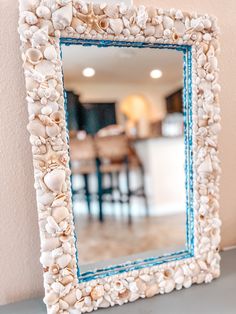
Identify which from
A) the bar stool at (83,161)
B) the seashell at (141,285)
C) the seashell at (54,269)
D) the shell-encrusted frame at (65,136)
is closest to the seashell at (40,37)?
the shell-encrusted frame at (65,136)

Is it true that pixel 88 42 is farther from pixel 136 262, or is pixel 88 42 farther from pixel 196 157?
pixel 136 262

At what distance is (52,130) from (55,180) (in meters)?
0.10

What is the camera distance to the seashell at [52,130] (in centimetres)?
58

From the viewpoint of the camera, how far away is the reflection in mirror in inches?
26.9

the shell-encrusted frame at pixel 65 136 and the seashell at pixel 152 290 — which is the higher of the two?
the shell-encrusted frame at pixel 65 136

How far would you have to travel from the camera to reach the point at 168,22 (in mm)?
662

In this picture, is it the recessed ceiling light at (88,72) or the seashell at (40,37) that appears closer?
the seashell at (40,37)

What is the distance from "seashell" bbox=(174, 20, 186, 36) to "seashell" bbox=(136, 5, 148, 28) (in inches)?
3.2

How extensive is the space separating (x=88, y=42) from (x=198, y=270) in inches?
23.3

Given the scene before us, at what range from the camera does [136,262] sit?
0.69 metres

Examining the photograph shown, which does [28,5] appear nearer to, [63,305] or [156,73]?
[156,73]

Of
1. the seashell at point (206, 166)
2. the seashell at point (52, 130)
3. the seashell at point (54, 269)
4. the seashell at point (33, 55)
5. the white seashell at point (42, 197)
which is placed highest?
the seashell at point (33, 55)

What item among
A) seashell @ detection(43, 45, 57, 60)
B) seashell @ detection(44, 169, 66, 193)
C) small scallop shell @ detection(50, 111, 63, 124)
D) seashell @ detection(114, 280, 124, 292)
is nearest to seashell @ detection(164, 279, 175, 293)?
seashell @ detection(114, 280, 124, 292)

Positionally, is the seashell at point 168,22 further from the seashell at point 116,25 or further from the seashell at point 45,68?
the seashell at point 45,68
